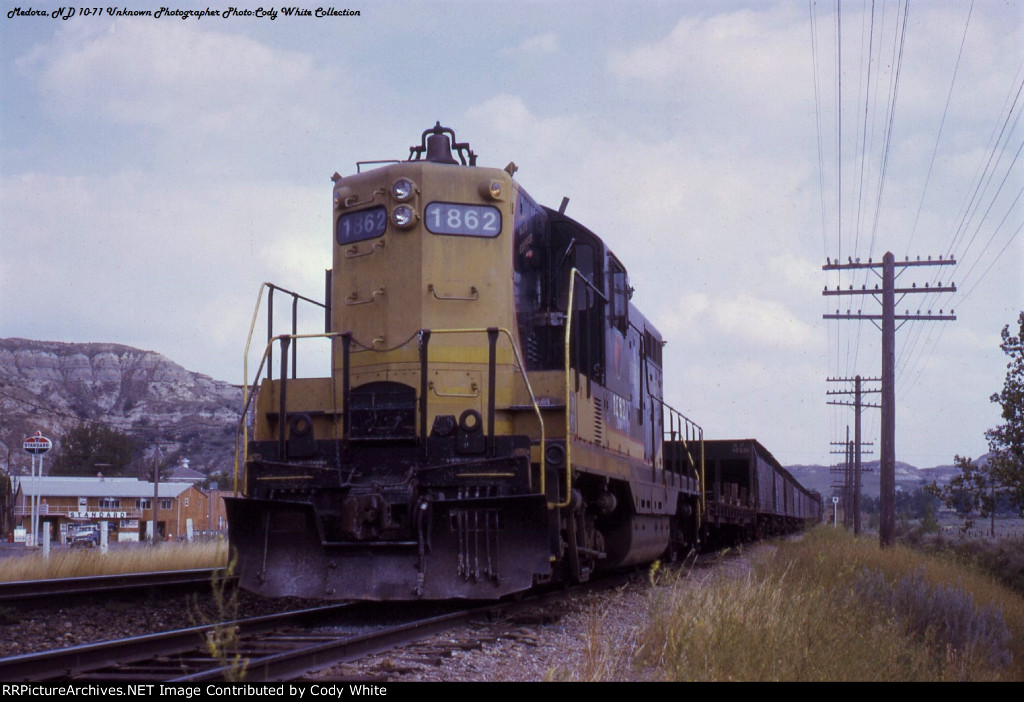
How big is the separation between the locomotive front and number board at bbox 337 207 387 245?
1 cm

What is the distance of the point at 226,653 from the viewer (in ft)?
17.8

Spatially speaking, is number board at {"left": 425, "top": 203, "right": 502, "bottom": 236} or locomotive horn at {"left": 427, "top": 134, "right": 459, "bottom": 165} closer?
number board at {"left": 425, "top": 203, "right": 502, "bottom": 236}

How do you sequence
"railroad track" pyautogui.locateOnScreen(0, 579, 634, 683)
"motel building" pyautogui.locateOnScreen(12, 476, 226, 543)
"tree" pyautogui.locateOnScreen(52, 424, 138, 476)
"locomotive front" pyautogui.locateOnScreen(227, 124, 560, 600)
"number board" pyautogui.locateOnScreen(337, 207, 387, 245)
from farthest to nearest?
"tree" pyautogui.locateOnScreen(52, 424, 138, 476), "motel building" pyautogui.locateOnScreen(12, 476, 226, 543), "number board" pyautogui.locateOnScreen(337, 207, 387, 245), "locomotive front" pyautogui.locateOnScreen(227, 124, 560, 600), "railroad track" pyautogui.locateOnScreen(0, 579, 634, 683)

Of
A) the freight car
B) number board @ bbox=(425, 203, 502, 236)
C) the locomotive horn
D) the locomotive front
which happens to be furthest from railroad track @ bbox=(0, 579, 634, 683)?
the freight car

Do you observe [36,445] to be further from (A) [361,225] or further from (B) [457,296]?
(B) [457,296]

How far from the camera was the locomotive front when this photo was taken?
6.75 meters

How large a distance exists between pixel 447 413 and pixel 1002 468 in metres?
17.9

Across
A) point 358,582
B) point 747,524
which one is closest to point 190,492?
point 747,524

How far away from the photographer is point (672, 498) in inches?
466

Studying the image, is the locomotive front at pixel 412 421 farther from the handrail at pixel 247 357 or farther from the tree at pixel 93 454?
the tree at pixel 93 454

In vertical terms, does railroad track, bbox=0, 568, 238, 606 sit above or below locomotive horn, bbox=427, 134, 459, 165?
below

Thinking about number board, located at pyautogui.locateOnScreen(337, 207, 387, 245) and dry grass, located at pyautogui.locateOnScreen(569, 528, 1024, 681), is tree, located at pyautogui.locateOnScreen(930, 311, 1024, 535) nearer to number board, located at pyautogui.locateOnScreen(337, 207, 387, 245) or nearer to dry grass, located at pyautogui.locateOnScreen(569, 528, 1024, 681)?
dry grass, located at pyautogui.locateOnScreen(569, 528, 1024, 681)
